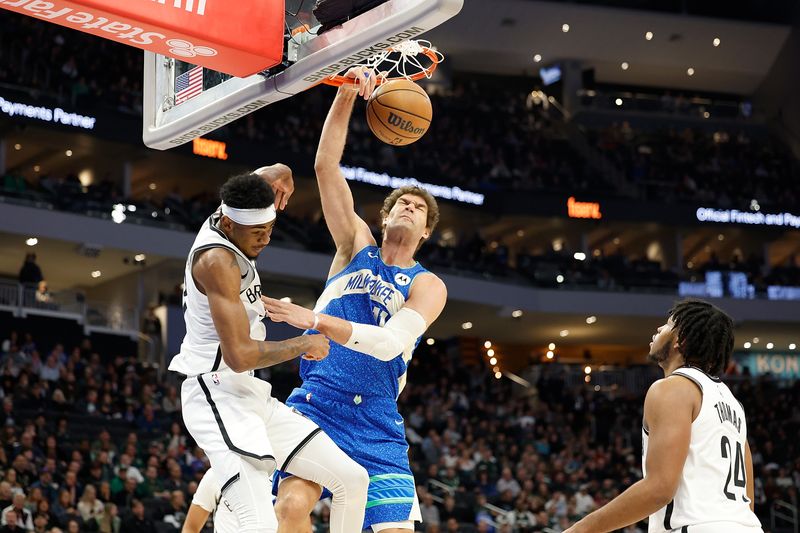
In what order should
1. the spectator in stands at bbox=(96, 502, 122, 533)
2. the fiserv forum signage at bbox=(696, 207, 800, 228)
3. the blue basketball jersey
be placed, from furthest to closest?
the fiserv forum signage at bbox=(696, 207, 800, 228)
the spectator in stands at bbox=(96, 502, 122, 533)
the blue basketball jersey

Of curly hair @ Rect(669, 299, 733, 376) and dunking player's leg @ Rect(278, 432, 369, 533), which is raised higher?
curly hair @ Rect(669, 299, 733, 376)

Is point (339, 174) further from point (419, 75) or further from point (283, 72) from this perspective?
point (283, 72)

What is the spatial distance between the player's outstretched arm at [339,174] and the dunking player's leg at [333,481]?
1.45m

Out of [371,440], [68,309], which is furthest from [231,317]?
[68,309]

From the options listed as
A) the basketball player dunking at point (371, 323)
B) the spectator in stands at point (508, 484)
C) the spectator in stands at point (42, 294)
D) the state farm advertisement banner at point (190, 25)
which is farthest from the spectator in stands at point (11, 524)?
the spectator in stands at point (42, 294)

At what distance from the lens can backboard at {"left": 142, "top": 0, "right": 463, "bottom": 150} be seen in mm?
5289

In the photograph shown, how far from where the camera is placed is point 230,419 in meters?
5.62

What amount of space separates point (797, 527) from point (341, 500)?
71.3ft

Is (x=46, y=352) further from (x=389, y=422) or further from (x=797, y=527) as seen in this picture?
(x=389, y=422)

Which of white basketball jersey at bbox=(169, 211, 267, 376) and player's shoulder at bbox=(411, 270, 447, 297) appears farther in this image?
player's shoulder at bbox=(411, 270, 447, 297)

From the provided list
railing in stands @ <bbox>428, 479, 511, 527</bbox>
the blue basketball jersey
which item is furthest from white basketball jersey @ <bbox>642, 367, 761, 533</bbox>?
railing in stands @ <bbox>428, 479, 511, 527</bbox>

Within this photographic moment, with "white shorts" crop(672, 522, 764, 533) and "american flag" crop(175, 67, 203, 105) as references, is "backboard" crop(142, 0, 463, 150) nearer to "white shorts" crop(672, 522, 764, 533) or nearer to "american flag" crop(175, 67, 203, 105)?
"american flag" crop(175, 67, 203, 105)

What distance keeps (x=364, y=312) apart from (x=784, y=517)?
69.4 ft

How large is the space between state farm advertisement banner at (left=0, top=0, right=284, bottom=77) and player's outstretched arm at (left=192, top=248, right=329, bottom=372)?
1.04m
